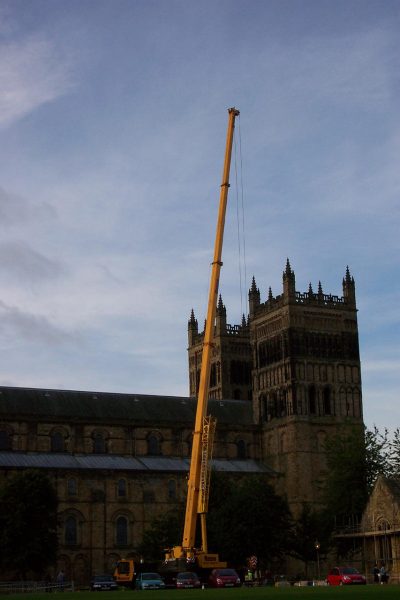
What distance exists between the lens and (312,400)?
4658 inches

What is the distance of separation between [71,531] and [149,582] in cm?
4163

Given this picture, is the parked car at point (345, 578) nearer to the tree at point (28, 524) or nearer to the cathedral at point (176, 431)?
the tree at point (28, 524)

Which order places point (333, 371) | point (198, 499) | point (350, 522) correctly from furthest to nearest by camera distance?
point (333, 371) → point (350, 522) → point (198, 499)

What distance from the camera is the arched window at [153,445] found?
382 ft

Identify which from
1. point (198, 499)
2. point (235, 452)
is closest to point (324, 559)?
point (235, 452)

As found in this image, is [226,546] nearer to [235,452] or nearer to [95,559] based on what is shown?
[95,559]

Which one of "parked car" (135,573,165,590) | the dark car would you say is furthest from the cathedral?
"parked car" (135,573,165,590)

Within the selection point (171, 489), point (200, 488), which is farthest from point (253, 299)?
point (200, 488)

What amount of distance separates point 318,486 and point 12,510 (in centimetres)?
4051

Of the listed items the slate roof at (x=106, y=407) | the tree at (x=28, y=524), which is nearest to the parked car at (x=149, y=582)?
the tree at (x=28, y=524)

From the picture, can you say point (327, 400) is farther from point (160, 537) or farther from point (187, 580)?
point (187, 580)

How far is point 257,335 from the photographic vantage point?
125 metres

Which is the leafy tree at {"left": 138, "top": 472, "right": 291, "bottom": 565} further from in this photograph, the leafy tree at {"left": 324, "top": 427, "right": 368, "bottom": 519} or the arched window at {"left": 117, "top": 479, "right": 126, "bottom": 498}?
the arched window at {"left": 117, "top": 479, "right": 126, "bottom": 498}

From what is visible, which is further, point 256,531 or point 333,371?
point 333,371
